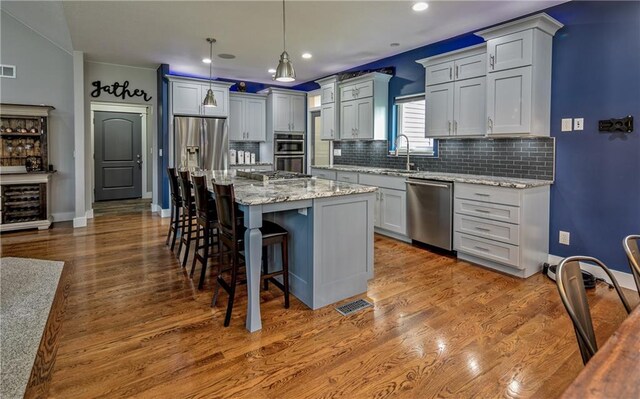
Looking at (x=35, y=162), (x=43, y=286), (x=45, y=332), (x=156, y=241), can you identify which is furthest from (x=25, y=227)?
(x=45, y=332)

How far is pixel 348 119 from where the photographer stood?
6090mm

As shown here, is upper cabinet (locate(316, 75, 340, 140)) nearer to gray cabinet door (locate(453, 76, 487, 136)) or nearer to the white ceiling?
the white ceiling

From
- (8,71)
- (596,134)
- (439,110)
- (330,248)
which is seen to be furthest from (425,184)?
(8,71)

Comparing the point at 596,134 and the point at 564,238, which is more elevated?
the point at 596,134

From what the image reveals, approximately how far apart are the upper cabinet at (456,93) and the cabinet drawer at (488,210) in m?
0.85

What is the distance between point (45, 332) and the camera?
2.50m

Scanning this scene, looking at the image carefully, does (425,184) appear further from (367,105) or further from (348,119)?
Result: (348,119)

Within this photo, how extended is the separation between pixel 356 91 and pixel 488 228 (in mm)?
3093

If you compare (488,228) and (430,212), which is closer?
(488,228)

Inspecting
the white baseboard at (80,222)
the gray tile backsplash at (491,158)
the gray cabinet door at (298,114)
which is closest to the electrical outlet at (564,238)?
the gray tile backsplash at (491,158)

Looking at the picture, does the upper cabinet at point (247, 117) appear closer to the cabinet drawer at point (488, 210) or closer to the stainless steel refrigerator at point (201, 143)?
the stainless steel refrigerator at point (201, 143)

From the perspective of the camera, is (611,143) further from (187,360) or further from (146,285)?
(146,285)

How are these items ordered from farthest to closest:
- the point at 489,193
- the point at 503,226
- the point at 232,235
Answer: the point at 489,193 → the point at 503,226 → the point at 232,235

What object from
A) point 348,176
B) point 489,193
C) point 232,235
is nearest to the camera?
point 232,235
